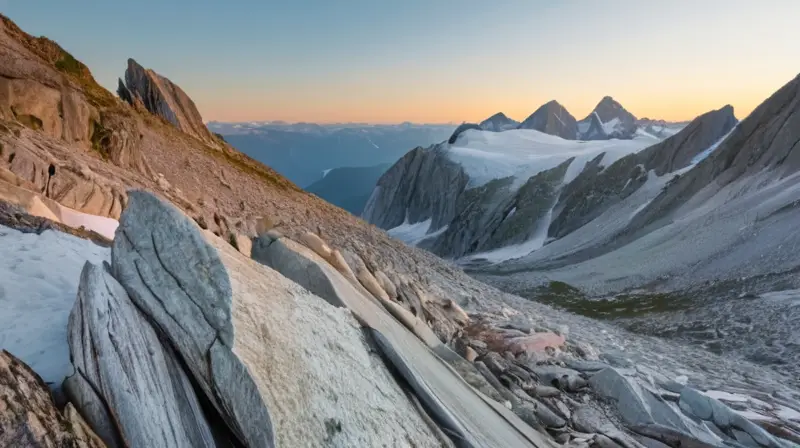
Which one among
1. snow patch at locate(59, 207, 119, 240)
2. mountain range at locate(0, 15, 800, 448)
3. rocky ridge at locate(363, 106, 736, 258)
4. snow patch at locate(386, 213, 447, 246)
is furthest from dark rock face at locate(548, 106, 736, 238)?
snow patch at locate(59, 207, 119, 240)

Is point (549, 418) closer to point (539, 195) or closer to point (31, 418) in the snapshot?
point (31, 418)

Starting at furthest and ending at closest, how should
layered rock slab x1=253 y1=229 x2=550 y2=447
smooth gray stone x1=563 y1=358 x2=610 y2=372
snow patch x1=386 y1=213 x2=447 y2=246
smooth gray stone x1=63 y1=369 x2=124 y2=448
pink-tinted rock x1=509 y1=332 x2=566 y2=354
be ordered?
snow patch x1=386 y1=213 x2=447 y2=246 → pink-tinted rock x1=509 y1=332 x2=566 y2=354 → smooth gray stone x1=563 y1=358 x2=610 y2=372 → layered rock slab x1=253 y1=229 x2=550 y2=447 → smooth gray stone x1=63 y1=369 x2=124 y2=448

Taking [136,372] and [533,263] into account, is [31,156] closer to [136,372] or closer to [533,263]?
[136,372]

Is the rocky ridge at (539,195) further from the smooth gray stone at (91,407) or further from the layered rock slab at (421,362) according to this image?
the smooth gray stone at (91,407)

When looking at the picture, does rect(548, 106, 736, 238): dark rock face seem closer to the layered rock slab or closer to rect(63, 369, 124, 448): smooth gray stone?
the layered rock slab

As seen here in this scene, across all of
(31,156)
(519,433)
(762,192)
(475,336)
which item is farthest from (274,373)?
(762,192)

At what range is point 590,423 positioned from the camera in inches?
384

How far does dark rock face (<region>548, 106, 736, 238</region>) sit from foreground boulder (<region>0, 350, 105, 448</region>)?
74.4 m

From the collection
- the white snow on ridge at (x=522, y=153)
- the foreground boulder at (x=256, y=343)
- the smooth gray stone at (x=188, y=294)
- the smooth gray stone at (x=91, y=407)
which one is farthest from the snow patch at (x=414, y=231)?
the smooth gray stone at (x=91, y=407)

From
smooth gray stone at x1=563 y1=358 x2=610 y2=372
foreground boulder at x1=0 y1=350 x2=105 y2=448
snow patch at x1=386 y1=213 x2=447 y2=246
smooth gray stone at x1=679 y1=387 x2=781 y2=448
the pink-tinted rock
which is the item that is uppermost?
foreground boulder at x1=0 y1=350 x2=105 y2=448

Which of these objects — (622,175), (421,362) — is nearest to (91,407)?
(421,362)

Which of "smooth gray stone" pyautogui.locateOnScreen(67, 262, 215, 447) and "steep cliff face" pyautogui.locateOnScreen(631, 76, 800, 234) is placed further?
"steep cliff face" pyautogui.locateOnScreen(631, 76, 800, 234)

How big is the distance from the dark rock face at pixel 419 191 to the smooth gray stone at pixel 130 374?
105873 millimetres

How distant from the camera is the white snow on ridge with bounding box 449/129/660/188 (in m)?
101
